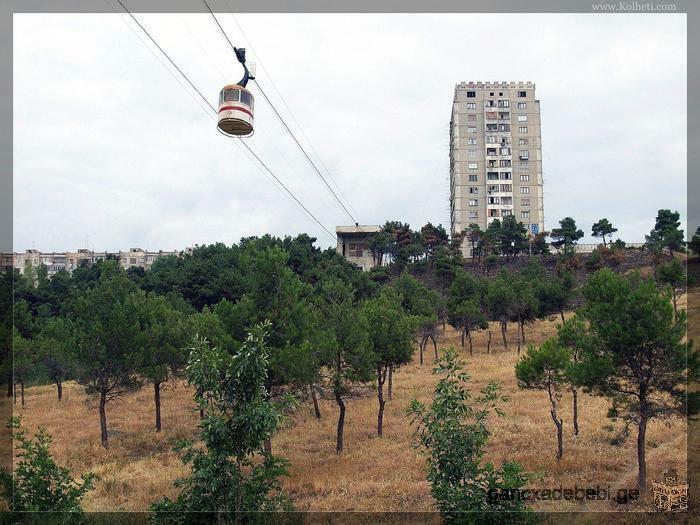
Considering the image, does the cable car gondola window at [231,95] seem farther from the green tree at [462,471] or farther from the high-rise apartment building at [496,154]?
the high-rise apartment building at [496,154]

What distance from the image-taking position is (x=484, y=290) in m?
57.1

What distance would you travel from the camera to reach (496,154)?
121188 mm

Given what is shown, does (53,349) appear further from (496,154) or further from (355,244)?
(496,154)

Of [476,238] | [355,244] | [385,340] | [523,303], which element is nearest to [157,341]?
[385,340]

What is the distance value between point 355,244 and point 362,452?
91.2 metres

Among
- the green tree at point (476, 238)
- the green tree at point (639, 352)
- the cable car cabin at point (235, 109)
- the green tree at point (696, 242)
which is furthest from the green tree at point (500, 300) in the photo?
the green tree at point (476, 238)

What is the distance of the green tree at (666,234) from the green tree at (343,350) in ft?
207

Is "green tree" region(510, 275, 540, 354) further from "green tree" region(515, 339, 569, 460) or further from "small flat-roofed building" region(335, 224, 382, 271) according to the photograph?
"small flat-roofed building" region(335, 224, 382, 271)

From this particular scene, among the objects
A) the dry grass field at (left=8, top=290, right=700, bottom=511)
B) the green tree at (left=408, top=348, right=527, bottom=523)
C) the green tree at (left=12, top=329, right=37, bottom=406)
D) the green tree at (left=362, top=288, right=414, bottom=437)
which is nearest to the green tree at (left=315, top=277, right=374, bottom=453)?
the green tree at (left=362, top=288, right=414, bottom=437)

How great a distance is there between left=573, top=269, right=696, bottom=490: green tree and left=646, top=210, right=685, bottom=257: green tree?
6209 cm

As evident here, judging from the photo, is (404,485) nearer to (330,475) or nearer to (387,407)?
(330,475)

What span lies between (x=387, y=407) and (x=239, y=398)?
76.4 feet

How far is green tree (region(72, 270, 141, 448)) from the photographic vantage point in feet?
90.9

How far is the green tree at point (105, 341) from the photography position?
27.7 meters
